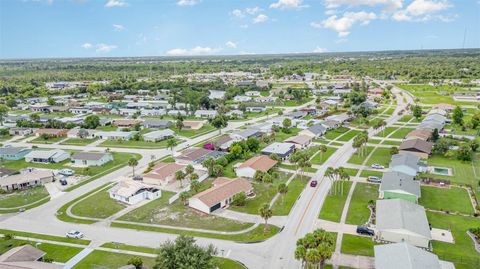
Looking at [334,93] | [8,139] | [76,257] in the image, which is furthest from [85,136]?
[334,93]

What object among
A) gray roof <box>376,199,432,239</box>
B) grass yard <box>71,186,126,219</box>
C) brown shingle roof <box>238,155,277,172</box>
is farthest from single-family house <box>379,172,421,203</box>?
grass yard <box>71,186,126,219</box>

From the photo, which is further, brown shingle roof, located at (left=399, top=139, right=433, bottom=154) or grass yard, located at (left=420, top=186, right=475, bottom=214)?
brown shingle roof, located at (left=399, top=139, right=433, bottom=154)

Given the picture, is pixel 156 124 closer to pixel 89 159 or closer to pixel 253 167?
pixel 89 159

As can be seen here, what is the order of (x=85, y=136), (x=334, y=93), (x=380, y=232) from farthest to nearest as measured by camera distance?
(x=334, y=93) → (x=85, y=136) → (x=380, y=232)

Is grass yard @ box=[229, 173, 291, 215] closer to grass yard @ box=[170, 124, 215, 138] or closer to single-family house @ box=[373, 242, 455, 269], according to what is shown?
single-family house @ box=[373, 242, 455, 269]

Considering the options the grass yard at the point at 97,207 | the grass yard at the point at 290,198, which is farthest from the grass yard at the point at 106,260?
the grass yard at the point at 290,198

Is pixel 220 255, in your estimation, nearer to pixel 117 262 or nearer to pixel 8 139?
pixel 117 262
